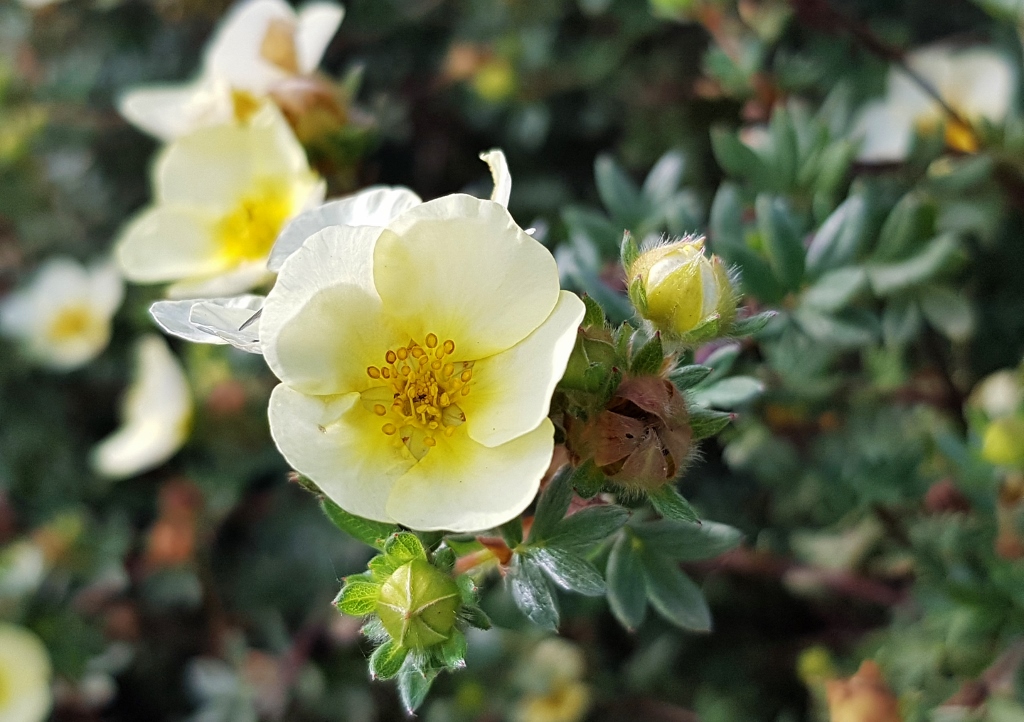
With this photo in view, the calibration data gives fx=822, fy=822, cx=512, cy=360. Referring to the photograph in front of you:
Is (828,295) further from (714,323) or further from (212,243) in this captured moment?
(212,243)

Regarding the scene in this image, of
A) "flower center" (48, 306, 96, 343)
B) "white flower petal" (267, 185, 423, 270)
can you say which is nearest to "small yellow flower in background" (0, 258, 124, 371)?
"flower center" (48, 306, 96, 343)

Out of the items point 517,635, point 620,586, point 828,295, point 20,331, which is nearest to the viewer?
point 620,586

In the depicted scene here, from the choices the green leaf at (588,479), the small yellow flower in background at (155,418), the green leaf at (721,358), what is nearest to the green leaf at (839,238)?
the green leaf at (721,358)

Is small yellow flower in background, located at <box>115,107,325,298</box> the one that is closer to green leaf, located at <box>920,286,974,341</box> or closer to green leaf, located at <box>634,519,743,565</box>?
green leaf, located at <box>634,519,743,565</box>

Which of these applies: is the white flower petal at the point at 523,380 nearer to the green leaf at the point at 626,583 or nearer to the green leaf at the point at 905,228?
the green leaf at the point at 626,583

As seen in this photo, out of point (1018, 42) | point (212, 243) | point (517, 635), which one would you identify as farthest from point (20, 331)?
point (1018, 42)

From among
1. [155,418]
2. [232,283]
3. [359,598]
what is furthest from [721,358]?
[155,418]
